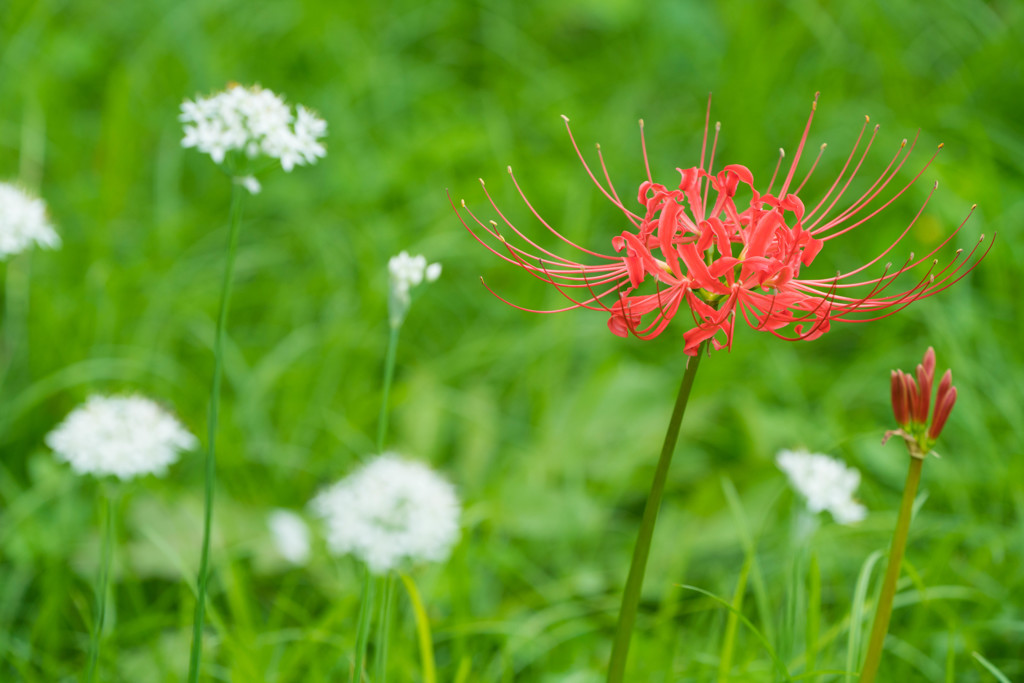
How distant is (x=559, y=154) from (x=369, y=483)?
2.48m

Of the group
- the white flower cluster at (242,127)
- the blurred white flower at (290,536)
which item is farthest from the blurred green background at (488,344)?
the white flower cluster at (242,127)

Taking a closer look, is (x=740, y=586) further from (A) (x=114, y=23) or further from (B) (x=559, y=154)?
(A) (x=114, y=23)

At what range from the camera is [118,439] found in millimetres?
1462

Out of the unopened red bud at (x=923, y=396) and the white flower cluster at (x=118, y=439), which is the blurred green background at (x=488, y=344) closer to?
the white flower cluster at (x=118, y=439)

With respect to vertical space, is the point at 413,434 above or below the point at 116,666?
above

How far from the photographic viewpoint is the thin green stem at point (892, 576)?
3.45ft

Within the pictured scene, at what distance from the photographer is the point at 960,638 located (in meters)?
1.82

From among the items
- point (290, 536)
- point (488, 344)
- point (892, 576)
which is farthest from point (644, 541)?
point (488, 344)

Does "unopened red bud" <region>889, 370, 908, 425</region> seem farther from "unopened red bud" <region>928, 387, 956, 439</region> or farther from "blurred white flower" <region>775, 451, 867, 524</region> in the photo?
"blurred white flower" <region>775, 451, 867, 524</region>

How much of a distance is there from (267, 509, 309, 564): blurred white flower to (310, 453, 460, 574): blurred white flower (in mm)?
634

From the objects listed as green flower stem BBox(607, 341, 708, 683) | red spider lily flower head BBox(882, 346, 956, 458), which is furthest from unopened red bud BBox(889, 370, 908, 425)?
green flower stem BBox(607, 341, 708, 683)

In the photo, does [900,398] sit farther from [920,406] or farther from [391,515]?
[391,515]

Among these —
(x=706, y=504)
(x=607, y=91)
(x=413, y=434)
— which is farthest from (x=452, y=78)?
(x=706, y=504)

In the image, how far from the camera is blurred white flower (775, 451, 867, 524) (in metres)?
1.58
